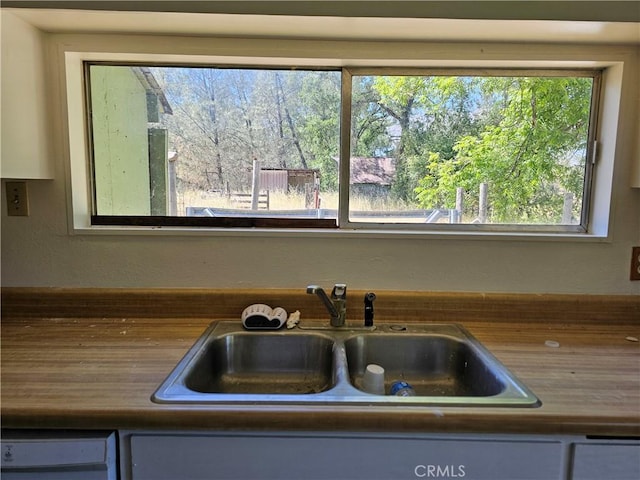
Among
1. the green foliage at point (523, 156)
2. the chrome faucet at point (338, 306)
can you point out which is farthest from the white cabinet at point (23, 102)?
the green foliage at point (523, 156)

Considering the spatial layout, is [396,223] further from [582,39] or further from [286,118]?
[582,39]

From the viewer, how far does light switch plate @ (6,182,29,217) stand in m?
1.40

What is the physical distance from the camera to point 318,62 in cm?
142

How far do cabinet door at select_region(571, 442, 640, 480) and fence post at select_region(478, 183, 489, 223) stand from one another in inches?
32.5

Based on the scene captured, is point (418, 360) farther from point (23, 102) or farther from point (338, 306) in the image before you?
point (23, 102)

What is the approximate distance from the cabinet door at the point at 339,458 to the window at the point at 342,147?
802 mm

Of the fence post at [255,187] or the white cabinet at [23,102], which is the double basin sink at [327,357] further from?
the white cabinet at [23,102]

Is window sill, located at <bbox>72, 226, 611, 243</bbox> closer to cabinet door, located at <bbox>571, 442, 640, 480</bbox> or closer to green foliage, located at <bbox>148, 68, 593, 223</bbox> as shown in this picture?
green foliage, located at <bbox>148, 68, 593, 223</bbox>

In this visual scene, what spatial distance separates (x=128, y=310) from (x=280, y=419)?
862 millimetres

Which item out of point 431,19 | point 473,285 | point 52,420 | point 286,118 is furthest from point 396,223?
point 52,420

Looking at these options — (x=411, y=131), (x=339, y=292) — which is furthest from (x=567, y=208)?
(x=339, y=292)

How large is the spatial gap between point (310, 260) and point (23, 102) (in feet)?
3.37

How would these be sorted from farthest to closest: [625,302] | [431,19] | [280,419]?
[625,302], [431,19], [280,419]

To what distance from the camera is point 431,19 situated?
1169 millimetres
